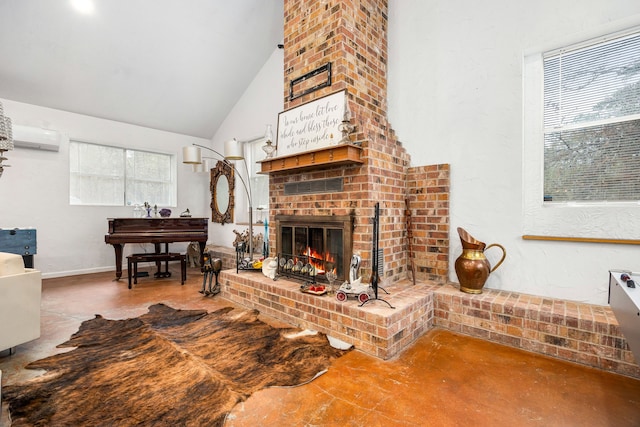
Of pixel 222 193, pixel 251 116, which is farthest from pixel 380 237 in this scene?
pixel 222 193

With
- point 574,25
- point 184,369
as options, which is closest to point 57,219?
point 184,369

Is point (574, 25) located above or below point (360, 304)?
above

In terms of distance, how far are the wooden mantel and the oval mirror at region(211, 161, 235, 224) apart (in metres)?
2.77

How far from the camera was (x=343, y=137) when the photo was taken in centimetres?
278

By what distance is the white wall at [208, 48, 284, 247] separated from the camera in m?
4.93

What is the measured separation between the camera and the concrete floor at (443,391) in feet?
4.83

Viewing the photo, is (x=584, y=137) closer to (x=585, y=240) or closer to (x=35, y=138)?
(x=585, y=240)

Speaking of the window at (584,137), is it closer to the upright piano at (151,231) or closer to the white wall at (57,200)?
the upright piano at (151,231)

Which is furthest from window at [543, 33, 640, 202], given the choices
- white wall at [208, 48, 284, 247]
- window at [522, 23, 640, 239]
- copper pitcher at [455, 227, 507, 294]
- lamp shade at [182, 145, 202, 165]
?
lamp shade at [182, 145, 202, 165]

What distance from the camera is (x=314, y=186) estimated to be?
3156mm

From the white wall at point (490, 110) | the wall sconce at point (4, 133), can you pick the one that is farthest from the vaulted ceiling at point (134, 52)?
the white wall at point (490, 110)

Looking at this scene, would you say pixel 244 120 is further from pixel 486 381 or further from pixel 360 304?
pixel 486 381

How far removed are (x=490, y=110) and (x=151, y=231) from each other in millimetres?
4685

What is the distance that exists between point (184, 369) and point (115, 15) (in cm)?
441
